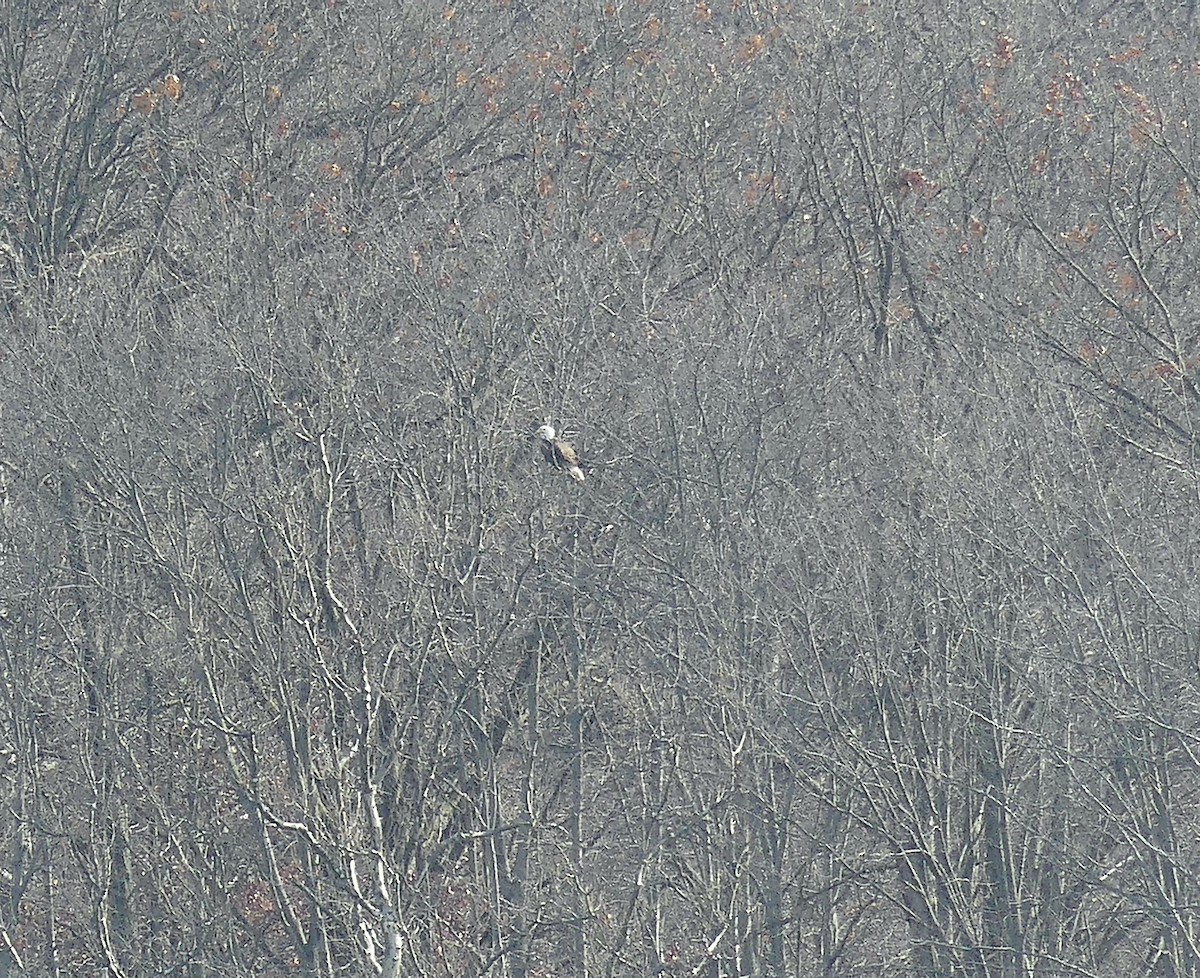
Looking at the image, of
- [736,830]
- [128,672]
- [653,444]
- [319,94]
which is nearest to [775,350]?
[653,444]

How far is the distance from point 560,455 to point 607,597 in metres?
0.99

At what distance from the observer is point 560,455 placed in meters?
11.5

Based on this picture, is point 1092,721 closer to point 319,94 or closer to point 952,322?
point 952,322

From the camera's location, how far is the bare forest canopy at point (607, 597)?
9.85 metres

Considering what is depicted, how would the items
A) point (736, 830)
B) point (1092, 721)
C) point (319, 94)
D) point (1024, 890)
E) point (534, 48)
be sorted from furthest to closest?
1. point (534, 48)
2. point (319, 94)
3. point (736, 830)
4. point (1024, 890)
5. point (1092, 721)

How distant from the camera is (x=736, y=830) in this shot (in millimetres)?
11383

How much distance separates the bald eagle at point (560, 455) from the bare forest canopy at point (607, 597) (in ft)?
0.64

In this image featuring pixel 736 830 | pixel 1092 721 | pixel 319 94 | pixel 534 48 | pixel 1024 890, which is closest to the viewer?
pixel 1092 721

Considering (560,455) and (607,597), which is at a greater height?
(560,455)

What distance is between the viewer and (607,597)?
1144 cm

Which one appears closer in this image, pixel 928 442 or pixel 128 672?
pixel 928 442

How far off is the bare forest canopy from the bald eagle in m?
0.20

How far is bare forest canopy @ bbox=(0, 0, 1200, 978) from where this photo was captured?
9852mm

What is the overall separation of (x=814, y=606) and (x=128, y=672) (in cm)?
486
